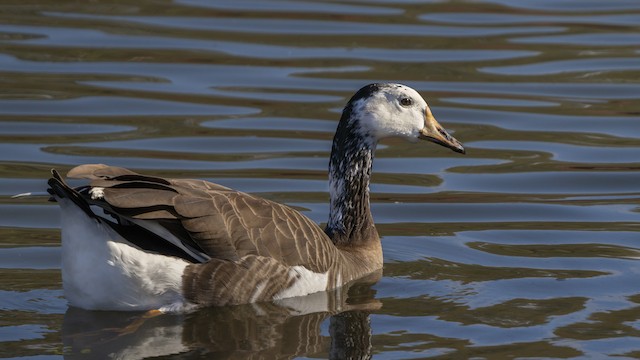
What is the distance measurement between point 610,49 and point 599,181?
197 inches

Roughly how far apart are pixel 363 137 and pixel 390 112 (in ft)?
0.88

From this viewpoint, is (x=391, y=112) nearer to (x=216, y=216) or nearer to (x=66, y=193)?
(x=216, y=216)

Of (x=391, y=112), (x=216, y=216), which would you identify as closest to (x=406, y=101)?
(x=391, y=112)

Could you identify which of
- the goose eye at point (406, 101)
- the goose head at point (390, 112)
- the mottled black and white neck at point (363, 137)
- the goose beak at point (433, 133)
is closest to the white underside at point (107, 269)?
the mottled black and white neck at point (363, 137)

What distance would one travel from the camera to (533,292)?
9.64 metres

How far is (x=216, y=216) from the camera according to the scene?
9.06 metres

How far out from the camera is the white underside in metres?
8.70

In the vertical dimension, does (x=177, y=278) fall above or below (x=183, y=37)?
below

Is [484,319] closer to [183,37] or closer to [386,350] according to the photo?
[386,350]

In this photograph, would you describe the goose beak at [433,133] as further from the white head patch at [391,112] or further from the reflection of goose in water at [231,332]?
the reflection of goose in water at [231,332]

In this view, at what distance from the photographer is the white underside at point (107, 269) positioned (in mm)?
8695

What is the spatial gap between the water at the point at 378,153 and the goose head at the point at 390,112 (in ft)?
3.09

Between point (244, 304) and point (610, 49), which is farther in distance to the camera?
point (610, 49)

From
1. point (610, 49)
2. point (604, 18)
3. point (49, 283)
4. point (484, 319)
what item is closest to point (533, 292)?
point (484, 319)
